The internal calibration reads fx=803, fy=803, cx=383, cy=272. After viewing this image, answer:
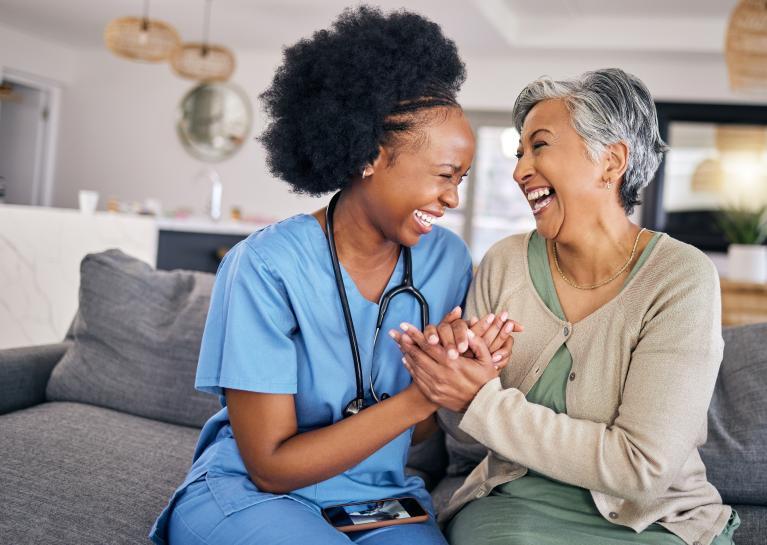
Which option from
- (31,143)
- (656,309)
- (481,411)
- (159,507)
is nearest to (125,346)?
(159,507)

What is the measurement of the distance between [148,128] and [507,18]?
4.42 metres

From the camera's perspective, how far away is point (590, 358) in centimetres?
153

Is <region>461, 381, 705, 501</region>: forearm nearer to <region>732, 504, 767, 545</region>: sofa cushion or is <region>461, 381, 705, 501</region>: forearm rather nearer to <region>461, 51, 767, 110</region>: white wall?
<region>732, 504, 767, 545</region>: sofa cushion

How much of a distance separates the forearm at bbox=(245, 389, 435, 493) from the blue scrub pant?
6 cm

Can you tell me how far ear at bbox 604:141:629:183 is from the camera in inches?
62.8

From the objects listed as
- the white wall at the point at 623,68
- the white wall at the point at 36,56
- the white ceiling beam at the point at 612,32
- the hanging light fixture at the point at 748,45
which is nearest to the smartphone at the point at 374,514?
the hanging light fixture at the point at 748,45

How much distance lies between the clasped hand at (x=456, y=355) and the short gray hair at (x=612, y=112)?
1.33ft

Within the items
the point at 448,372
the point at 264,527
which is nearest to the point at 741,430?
the point at 448,372

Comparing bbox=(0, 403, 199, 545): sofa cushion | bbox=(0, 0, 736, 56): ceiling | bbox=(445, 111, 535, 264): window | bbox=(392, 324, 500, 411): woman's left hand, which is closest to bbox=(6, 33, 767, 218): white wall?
bbox=(445, 111, 535, 264): window

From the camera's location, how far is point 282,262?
1534 millimetres

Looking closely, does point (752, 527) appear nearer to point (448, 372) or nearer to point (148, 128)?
point (448, 372)

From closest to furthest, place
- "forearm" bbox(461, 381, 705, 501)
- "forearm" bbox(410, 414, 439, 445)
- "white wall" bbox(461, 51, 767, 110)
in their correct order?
"forearm" bbox(461, 381, 705, 501) < "forearm" bbox(410, 414, 439, 445) < "white wall" bbox(461, 51, 767, 110)

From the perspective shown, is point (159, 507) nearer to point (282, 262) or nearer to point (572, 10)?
point (282, 262)

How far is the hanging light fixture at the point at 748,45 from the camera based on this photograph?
4.03 metres
